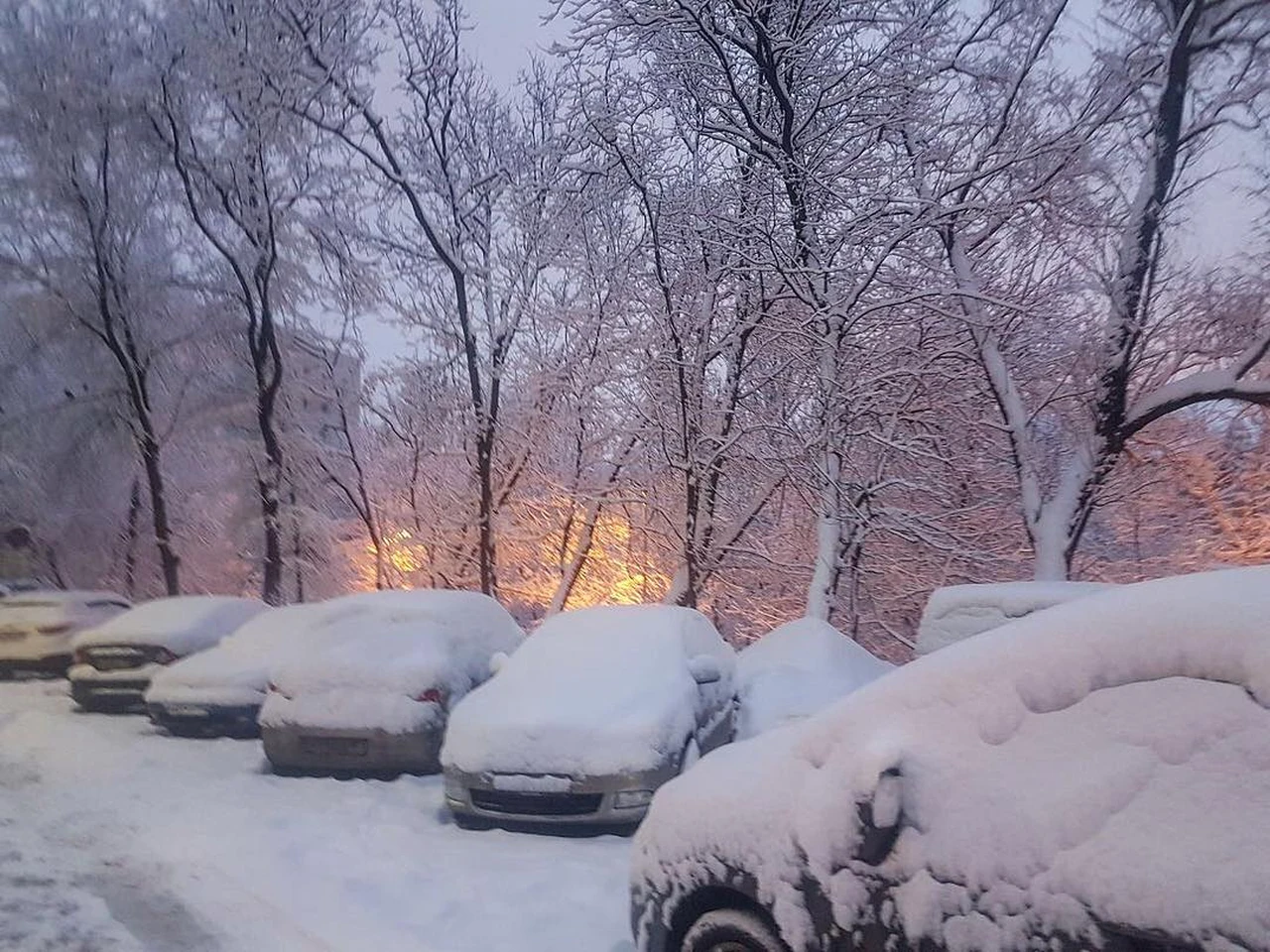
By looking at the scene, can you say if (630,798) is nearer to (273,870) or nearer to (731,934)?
(273,870)

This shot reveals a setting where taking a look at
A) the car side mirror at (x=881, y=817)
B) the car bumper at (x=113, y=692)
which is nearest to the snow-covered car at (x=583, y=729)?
the car side mirror at (x=881, y=817)

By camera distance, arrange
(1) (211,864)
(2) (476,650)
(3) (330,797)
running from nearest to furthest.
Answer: (1) (211,864) → (3) (330,797) → (2) (476,650)

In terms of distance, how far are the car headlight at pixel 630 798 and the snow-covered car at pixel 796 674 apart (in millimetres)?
1868

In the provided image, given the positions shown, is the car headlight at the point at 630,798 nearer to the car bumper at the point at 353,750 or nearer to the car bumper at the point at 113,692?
the car bumper at the point at 353,750

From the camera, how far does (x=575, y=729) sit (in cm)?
618

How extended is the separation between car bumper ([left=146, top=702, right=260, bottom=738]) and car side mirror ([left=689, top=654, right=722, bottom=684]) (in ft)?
15.1

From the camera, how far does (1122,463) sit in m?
14.7

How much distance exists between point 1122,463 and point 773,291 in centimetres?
568

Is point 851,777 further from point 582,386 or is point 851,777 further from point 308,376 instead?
point 308,376

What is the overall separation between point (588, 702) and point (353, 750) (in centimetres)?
218

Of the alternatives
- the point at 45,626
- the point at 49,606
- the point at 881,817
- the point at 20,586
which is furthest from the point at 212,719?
the point at 20,586

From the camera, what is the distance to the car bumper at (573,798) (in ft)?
19.6

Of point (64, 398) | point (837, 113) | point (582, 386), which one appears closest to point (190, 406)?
point (64, 398)

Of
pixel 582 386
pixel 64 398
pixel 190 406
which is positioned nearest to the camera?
pixel 582 386
